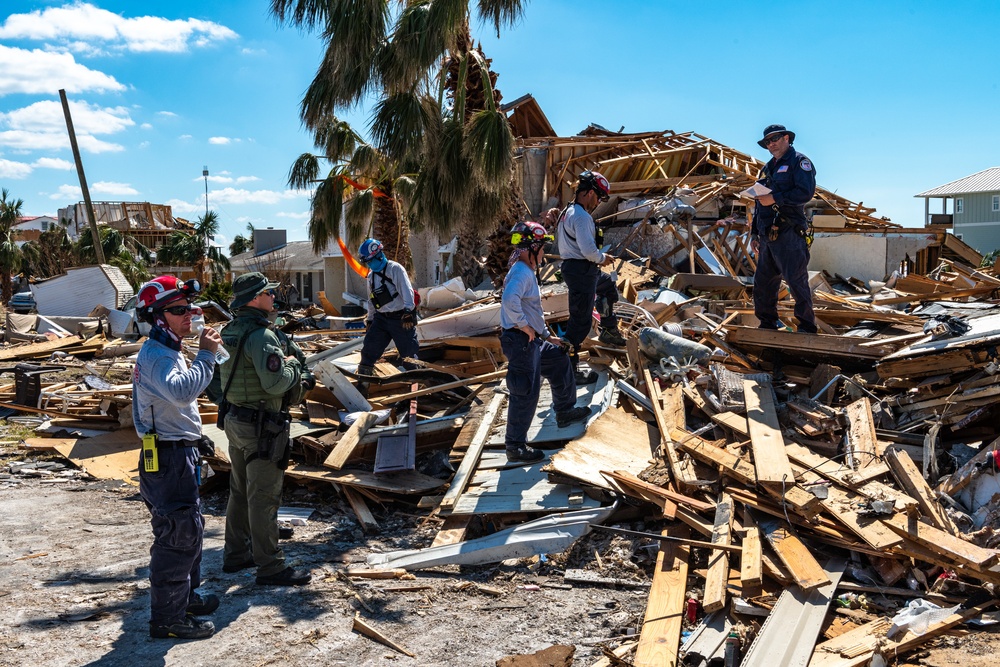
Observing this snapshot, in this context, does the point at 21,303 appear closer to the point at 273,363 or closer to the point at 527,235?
the point at 527,235

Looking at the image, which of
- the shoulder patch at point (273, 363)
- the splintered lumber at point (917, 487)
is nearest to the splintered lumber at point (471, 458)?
the shoulder patch at point (273, 363)

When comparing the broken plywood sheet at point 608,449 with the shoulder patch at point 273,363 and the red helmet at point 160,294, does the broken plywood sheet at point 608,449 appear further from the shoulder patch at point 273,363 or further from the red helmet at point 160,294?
the red helmet at point 160,294

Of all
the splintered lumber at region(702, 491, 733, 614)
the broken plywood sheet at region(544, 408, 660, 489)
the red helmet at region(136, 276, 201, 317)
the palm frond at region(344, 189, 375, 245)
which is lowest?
the splintered lumber at region(702, 491, 733, 614)

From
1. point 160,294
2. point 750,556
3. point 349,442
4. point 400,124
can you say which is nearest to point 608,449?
point 750,556

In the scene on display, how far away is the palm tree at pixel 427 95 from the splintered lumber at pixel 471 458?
4.83 meters

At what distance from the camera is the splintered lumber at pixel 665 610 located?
3.91m

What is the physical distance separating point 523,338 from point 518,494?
1.22 m

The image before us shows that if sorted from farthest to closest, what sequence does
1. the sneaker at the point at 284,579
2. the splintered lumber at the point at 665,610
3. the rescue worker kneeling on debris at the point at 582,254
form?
the rescue worker kneeling on debris at the point at 582,254 → the sneaker at the point at 284,579 → the splintered lumber at the point at 665,610

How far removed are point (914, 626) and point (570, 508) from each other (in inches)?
93.8

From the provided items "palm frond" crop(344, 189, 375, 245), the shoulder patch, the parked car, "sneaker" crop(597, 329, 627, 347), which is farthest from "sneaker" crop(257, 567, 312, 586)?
the parked car

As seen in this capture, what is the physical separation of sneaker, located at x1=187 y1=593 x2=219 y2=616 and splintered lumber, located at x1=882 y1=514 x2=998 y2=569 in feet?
13.2

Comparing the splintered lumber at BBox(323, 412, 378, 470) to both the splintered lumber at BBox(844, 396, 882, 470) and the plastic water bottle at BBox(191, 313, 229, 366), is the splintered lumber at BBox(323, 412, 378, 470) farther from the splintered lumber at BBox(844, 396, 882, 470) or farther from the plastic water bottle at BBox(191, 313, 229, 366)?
the splintered lumber at BBox(844, 396, 882, 470)

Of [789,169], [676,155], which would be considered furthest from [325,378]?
[676,155]

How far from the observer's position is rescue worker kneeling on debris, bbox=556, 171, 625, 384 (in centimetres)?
714
